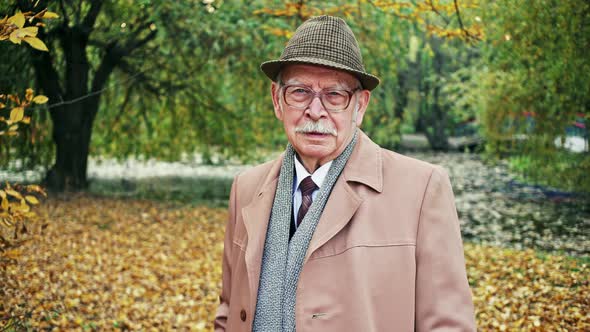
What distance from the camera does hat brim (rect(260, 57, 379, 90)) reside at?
81.5 inches

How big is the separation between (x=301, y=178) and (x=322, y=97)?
325 millimetres

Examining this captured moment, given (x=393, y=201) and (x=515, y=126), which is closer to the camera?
(x=393, y=201)

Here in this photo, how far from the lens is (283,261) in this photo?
2.11m

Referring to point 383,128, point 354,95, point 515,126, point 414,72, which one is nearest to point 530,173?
point 515,126

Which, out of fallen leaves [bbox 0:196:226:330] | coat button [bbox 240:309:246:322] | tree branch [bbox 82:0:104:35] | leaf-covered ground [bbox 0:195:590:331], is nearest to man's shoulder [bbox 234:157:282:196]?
coat button [bbox 240:309:246:322]

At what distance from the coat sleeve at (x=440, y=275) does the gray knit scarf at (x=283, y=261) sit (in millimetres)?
374

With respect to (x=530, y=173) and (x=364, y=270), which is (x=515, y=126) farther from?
(x=364, y=270)

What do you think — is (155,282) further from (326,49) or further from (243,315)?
(326,49)

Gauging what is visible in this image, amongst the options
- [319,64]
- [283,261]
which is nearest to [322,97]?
[319,64]

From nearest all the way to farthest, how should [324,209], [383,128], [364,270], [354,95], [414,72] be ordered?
[364,270], [324,209], [354,95], [383,128], [414,72]

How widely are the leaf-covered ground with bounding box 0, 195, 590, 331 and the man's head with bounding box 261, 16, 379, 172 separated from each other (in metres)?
2.67

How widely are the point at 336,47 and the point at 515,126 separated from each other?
34.9 ft

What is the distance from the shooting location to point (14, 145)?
10.2 m

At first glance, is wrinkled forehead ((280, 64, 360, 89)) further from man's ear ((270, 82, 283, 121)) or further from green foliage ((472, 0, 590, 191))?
green foliage ((472, 0, 590, 191))
